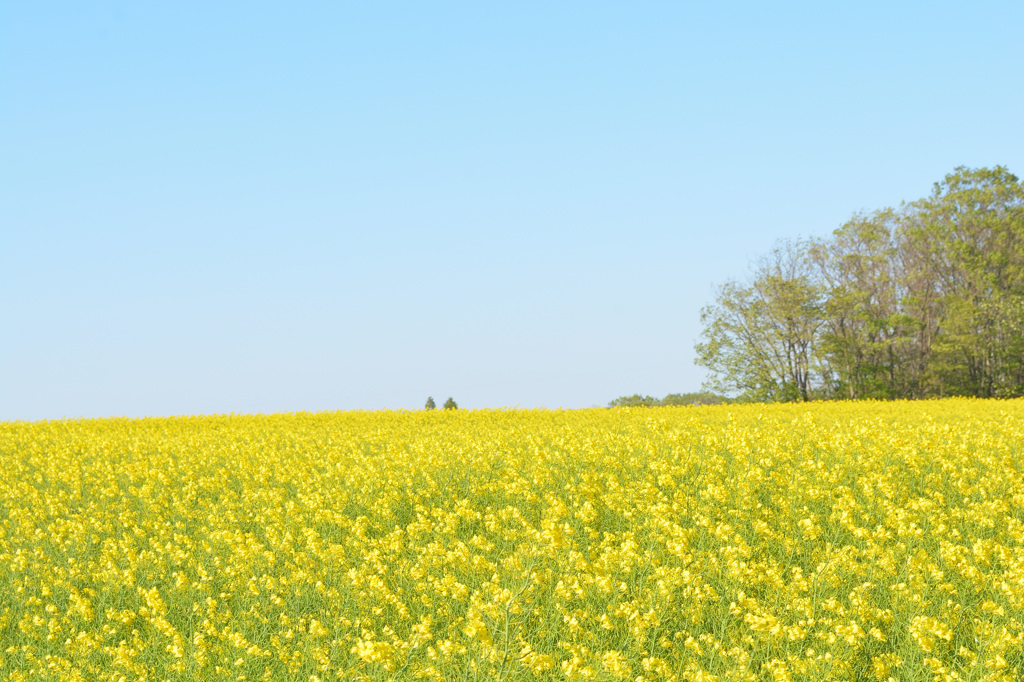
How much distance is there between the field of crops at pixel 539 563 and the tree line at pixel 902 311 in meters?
23.9

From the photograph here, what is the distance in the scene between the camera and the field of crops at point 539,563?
430 centimetres

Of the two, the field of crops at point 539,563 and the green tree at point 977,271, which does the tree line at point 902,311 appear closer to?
the green tree at point 977,271

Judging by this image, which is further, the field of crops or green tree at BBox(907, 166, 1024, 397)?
green tree at BBox(907, 166, 1024, 397)

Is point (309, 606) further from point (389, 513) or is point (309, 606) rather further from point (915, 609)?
point (915, 609)

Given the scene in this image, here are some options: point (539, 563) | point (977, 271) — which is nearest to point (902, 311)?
point (977, 271)

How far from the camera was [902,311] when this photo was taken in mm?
34781

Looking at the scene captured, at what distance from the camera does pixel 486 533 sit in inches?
276

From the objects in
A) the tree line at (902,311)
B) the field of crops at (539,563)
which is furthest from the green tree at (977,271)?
the field of crops at (539,563)

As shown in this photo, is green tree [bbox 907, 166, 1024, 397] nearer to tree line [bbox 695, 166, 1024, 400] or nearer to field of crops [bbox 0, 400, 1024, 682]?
tree line [bbox 695, 166, 1024, 400]

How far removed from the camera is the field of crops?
4305 millimetres

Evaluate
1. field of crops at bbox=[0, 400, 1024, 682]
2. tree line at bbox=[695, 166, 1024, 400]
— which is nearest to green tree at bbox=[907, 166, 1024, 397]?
tree line at bbox=[695, 166, 1024, 400]

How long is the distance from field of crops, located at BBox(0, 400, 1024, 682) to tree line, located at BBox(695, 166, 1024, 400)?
78.4 ft

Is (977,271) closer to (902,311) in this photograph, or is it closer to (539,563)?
(902,311)

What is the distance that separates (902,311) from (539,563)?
34064mm
